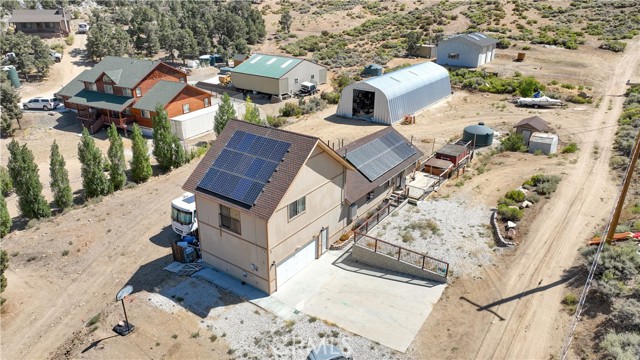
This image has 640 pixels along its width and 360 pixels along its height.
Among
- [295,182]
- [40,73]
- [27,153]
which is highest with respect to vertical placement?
[295,182]

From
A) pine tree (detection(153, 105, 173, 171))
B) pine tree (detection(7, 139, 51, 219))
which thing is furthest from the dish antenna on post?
pine tree (detection(153, 105, 173, 171))

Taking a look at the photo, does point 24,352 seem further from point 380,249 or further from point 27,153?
point 380,249

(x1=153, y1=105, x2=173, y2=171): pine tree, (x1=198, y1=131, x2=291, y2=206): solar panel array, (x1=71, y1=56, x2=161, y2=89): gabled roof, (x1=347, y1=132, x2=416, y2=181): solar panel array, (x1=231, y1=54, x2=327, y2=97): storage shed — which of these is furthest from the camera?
(x1=231, y1=54, x2=327, y2=97): storage shed

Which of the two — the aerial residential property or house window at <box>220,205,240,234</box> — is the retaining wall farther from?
house window at <box>220,205,240,234</box>

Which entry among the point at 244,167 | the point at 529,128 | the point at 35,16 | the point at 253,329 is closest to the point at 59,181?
the point at 244,167

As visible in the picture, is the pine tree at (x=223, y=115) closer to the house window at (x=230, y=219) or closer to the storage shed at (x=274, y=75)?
the storage shed at (x=274, y=75)

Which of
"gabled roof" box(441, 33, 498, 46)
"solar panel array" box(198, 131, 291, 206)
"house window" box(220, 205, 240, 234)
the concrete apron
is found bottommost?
the concrete apron

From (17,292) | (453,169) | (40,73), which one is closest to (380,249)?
(453,169)

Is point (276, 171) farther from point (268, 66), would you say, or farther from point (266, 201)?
point (268, 66)
